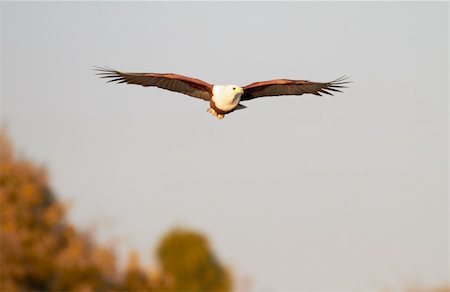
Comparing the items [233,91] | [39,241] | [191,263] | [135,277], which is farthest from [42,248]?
[233,91]

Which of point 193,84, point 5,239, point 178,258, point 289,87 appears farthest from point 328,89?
point 178,258

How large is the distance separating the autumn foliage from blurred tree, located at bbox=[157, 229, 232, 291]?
22447 millimetres

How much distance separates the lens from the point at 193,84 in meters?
19.4

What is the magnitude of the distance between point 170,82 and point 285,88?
1902mm

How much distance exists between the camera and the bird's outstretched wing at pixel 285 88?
63.2 feet

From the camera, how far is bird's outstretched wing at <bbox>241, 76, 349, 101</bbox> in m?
19.3

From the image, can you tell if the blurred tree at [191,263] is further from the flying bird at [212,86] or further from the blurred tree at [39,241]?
the flying bird at [212,86]

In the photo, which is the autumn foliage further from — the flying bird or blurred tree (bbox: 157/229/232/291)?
the flying bird

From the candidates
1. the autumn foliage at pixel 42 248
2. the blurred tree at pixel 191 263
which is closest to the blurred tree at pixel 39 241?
the autumn foliage at pixel 42 248

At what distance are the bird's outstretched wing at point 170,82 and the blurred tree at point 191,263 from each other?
56.3m

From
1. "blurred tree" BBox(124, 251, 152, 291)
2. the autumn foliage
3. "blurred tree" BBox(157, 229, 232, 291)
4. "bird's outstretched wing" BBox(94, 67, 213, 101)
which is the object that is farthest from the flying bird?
"blurred tree" BBox(157, 229, 232, 291)

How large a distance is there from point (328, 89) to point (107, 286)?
35228 millimetres

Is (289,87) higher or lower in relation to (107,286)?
higher

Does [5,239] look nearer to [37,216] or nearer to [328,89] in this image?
[37,216]
